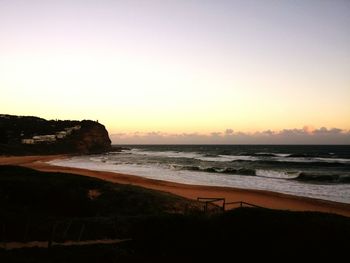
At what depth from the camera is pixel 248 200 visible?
30750 millimetres

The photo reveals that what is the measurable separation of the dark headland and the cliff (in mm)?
84241

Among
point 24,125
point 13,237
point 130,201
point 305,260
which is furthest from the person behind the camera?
point 24,125

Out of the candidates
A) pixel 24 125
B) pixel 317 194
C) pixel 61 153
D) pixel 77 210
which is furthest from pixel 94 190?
pixel 24 125

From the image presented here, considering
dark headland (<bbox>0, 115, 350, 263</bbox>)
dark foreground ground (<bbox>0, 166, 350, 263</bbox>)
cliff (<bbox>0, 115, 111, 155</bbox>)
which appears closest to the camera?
dark foreground ground (<bbox>0, 166, 350, 263</bbox>)

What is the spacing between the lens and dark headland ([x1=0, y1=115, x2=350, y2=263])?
41.5 ft

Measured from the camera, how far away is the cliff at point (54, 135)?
116 m

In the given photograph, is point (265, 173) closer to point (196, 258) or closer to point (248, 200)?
point (248, 200)

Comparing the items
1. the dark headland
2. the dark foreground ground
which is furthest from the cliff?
the dark foreground ground

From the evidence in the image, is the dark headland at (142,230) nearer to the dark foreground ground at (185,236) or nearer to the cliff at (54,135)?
the dark foreground ground at (185,236)

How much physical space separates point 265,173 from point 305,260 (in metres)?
47.0

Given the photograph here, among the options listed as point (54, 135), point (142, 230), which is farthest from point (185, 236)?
point (54, 135)

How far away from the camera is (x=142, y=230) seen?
1502 centimetres

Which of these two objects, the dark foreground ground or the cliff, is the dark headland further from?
the cliff

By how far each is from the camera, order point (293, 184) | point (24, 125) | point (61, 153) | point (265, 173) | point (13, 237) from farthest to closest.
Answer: point (24, 125), point (61, 153), point (265, 173), point (293, 184), point (13, 237)
